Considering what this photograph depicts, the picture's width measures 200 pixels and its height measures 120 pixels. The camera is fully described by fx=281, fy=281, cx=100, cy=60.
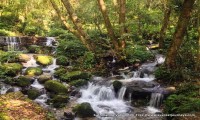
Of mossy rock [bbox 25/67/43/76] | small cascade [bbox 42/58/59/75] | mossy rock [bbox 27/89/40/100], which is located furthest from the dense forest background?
mossy rock [bbox 27/89/40/100]

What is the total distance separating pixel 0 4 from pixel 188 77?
20878 mm

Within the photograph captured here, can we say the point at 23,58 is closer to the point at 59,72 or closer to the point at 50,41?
the point at 59,72

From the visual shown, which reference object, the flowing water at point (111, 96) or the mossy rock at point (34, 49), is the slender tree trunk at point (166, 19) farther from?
the mossy rock at point (34, 49)

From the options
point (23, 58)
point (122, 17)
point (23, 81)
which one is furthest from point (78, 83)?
point (23, 58)

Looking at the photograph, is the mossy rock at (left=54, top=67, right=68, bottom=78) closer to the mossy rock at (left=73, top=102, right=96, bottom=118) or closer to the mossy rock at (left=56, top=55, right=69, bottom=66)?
→ the mossy rock at (left=56, top=55, right=69, bottom=66)

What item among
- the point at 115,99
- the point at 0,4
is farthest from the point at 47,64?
the point at 0,4

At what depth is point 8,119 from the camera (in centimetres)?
864

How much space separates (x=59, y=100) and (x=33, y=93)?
140 centimetres

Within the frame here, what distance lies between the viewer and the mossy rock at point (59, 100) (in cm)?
1162

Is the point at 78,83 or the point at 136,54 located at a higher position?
the point at 136,54

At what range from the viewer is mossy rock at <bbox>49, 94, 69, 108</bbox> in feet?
38.1

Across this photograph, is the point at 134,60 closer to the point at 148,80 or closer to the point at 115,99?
the point at 148,80

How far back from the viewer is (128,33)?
1567 centimetres

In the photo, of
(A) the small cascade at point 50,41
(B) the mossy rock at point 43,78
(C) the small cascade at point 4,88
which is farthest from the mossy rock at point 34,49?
(C) the small cascade at point 4,88
